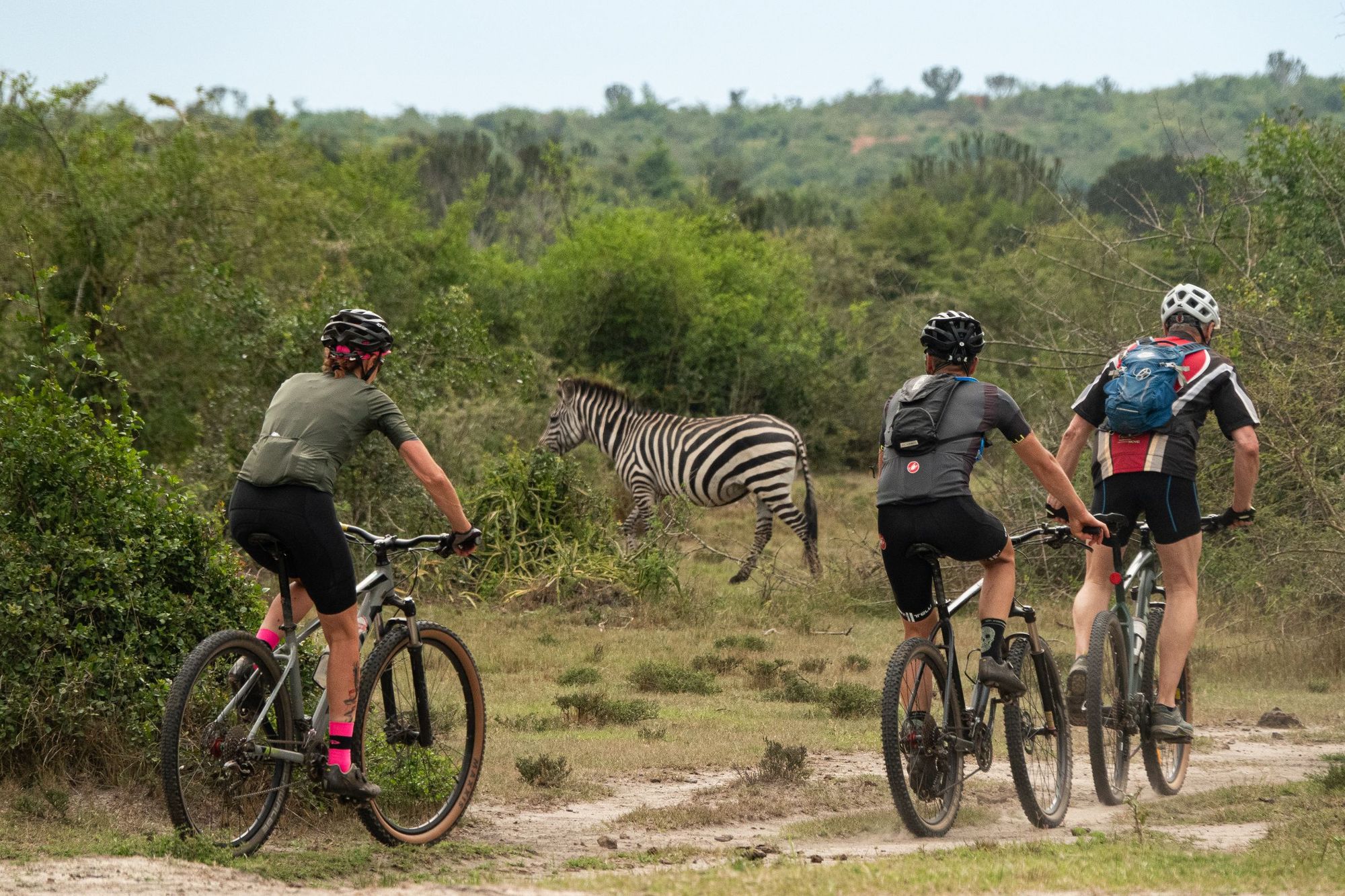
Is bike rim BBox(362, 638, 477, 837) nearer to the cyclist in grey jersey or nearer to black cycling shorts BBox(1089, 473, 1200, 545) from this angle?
the cyclist in grey jersey

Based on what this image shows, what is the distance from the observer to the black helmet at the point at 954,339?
19.8 feet

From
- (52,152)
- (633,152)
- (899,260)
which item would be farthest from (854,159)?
(52,152)

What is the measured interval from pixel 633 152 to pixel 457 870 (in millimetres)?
127717

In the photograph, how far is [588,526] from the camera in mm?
15344

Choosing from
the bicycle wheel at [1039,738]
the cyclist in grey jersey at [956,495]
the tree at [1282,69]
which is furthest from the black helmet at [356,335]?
the tree at [1282,69]

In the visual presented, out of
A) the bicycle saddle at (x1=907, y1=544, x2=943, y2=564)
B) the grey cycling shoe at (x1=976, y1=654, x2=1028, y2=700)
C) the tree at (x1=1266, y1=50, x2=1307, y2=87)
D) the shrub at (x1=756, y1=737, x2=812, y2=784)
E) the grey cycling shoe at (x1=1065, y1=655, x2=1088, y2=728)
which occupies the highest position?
the tree at (x1=1266, y1=50, x2=1307, y2=87)

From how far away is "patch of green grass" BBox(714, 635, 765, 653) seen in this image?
1238 cm

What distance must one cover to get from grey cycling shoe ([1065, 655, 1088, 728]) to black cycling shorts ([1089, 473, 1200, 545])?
65cm

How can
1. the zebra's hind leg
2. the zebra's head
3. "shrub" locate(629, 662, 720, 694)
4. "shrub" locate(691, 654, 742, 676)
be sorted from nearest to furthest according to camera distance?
"shrub" locate(629, 662, 720, 694) → "shrub" locate(691, 654, 742, 676) → the zebra's hind leg → the zebra's head

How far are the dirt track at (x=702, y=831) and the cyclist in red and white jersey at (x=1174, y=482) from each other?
2.61 feet

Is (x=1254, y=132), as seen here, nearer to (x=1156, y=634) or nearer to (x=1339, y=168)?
(x=1339, y=168)

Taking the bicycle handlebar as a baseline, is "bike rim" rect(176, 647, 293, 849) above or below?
below

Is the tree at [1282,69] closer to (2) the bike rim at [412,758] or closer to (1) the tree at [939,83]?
(1) the tree at [939,83]

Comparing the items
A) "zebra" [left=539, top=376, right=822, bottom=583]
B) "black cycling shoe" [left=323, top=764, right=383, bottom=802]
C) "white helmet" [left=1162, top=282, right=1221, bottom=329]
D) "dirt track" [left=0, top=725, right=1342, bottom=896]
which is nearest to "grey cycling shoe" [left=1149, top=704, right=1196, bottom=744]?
"dirt track" [left=0, top=725, right=1342, bottom=896]
